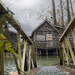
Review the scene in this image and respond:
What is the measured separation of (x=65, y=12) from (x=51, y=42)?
8965mm

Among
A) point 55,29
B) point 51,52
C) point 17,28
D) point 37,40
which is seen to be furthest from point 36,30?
point 17,28

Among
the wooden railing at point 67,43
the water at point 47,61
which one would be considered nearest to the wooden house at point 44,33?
the water at point 47,61

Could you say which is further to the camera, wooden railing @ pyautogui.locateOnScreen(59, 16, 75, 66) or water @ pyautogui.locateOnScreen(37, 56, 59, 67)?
water @ pyautogui.locateOnScreen(37, 56, 59, 67)

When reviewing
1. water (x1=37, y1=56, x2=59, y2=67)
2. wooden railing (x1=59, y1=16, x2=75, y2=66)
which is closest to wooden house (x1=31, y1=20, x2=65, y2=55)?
water (x1=37, y1=56, x2=59, y2=67)

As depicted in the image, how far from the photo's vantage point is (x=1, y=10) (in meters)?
2.13

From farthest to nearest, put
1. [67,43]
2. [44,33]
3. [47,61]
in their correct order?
[44,33]
[47,61]
[67,43]

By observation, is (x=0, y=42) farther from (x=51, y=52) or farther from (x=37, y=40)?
(x=51, y=52)

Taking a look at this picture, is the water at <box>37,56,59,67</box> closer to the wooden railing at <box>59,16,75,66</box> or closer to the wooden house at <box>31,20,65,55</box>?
the wooden railing at <box>59,16,75,66</box>

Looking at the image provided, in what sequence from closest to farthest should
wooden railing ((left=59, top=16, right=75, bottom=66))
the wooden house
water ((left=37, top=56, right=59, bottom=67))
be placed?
wooden railing ((left=59, top=16, right=75, bottom=66)), water ((left=37, top=56, right=59, bottom=67)), the wooden house

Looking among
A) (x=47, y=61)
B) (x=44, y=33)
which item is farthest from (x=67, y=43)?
(x=44, y=33)

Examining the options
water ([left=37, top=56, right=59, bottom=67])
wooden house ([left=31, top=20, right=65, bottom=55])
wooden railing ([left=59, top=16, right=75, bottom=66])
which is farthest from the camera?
wooden house ([left=31, top=20, right=65, bottom=55])

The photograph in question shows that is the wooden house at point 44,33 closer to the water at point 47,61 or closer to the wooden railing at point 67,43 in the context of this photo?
the water at point 47,61

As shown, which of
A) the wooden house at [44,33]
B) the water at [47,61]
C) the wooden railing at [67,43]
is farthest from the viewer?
the wooden house at [44,33]

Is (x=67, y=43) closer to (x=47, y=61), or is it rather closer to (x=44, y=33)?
(x=47, y=61)
